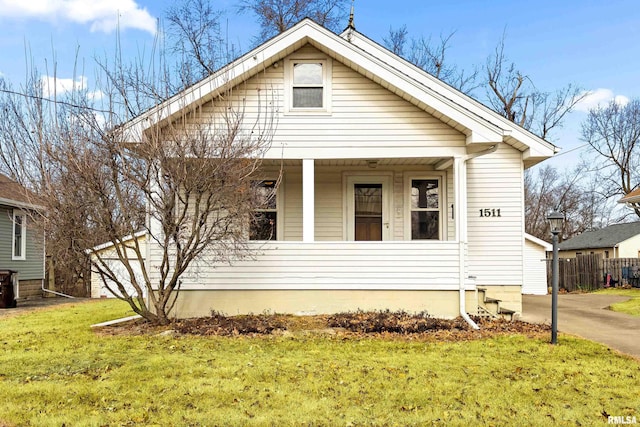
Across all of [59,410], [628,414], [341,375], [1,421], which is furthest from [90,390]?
[628,414]

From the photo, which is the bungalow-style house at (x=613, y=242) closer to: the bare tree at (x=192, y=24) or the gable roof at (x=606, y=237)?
the gable roof at (x=606, y=237)

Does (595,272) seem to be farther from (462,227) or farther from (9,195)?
(9,195)

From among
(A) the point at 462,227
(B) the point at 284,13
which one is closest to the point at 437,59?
(B) the point at 284,13

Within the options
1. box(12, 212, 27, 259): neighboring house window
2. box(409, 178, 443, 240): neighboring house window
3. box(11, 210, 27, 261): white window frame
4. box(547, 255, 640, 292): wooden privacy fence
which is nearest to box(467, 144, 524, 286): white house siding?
box(409, 178, 443, 240): neighboring house window

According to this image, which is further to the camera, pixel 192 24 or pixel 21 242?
pixel 192 24

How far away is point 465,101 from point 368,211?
11.7 ft

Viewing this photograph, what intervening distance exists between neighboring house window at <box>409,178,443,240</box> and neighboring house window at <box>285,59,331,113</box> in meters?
3.01

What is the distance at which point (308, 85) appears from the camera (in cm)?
1074

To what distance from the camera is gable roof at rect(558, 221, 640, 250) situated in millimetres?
31797

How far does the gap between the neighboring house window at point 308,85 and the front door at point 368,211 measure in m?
2.40

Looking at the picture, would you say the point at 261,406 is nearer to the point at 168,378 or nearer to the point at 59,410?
the point at 168,378

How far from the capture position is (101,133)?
348 inches

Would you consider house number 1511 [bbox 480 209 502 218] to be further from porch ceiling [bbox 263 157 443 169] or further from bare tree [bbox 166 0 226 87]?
bare tree [bbox 166 0 226 87]

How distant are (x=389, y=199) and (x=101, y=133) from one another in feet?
20.7
